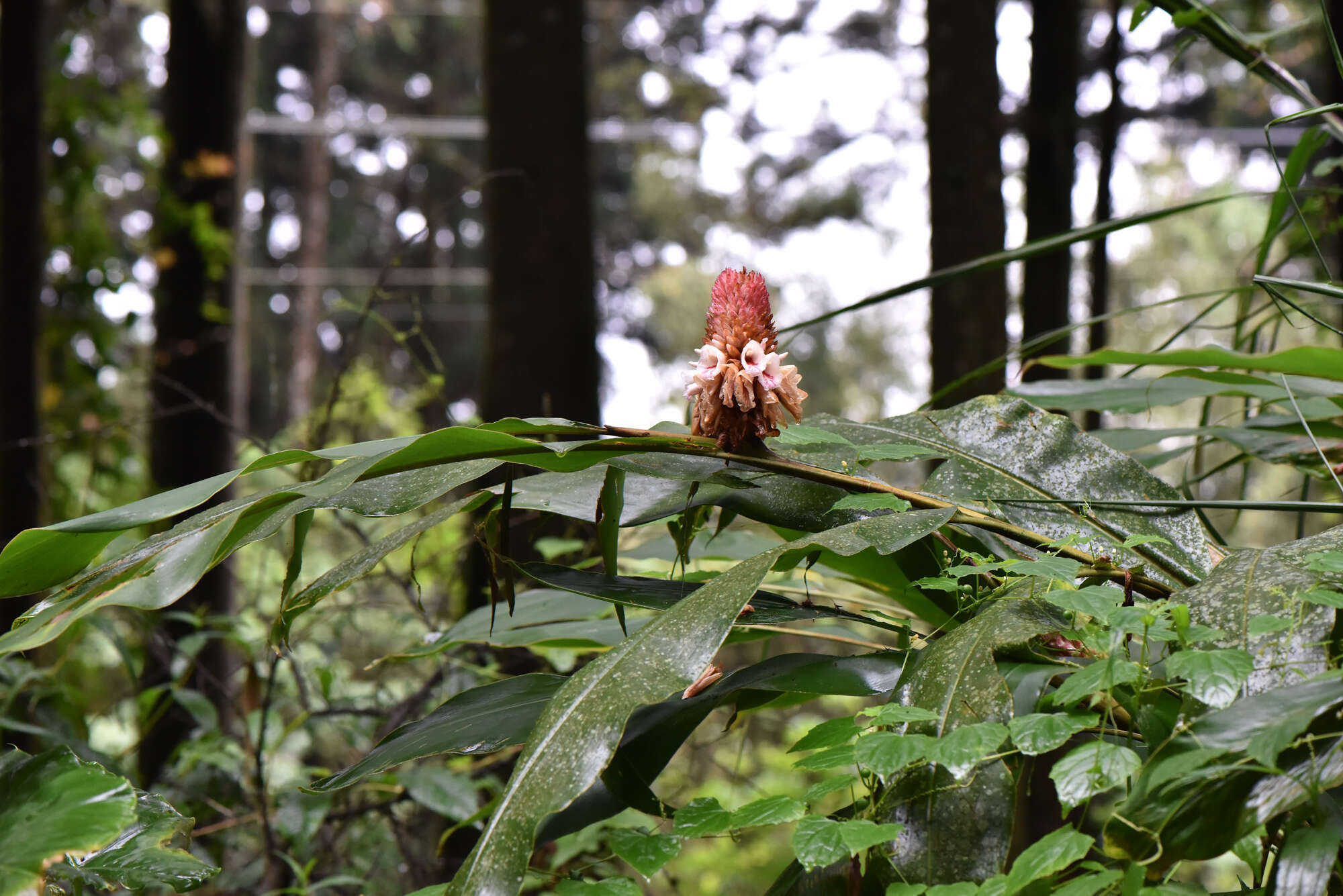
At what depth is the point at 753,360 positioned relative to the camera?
61cm

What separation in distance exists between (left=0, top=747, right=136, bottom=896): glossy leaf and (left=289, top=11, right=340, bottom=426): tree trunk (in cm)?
801

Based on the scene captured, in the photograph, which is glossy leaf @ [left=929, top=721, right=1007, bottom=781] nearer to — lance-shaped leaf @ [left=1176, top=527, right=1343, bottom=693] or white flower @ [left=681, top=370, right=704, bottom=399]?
Answer: lance-shaped leaf @ [left=1176, top=527, right=1343, bottom=693]

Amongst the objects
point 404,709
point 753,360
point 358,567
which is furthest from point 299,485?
point 404,709

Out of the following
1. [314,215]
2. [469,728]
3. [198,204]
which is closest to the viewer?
[469,728]

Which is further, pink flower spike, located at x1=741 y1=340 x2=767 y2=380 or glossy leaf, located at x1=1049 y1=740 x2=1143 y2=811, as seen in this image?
pink flower spike, located at x1=741 y1=340 x2=767 y2=380

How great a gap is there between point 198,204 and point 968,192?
1.87 m

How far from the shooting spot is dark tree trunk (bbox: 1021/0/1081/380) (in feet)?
5.32

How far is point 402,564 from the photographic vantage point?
97.6 inches

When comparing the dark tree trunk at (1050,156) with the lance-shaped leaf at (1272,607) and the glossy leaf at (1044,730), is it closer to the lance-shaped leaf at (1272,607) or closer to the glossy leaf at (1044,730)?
the lance-shaped leaf at (1272,607)

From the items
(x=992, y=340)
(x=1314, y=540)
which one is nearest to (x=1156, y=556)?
(x=1314, y=540)

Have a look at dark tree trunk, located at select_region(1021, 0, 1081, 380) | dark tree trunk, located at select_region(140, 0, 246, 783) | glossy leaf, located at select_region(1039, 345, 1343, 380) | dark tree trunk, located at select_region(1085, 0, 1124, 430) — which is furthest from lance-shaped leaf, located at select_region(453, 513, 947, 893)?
dark tree trunk, located at select_region(140, 0, 246, 783)

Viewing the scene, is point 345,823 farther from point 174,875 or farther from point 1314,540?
point 1314,540

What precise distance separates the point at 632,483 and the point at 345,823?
2.54 feet

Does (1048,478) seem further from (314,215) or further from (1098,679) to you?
(314,215)
